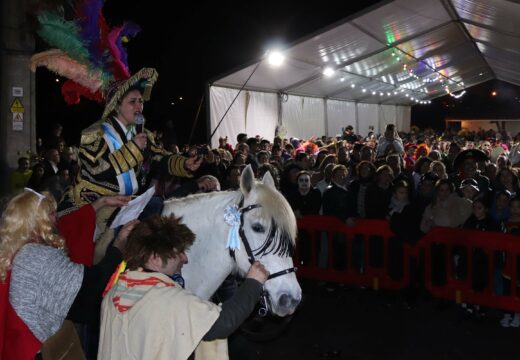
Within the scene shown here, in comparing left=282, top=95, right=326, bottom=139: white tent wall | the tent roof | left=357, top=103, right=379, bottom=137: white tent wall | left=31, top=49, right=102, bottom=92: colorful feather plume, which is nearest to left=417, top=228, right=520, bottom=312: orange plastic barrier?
left=31, top=49, right=102, bottom=92: colorful feather plume

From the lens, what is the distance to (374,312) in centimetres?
679

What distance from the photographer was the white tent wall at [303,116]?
66.6 feet

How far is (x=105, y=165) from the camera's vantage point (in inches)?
142

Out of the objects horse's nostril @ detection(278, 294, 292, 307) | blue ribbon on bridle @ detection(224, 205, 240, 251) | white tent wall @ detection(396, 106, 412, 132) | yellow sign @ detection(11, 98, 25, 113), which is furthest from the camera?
white tent wall @ detection(396, 106, 412, 132)

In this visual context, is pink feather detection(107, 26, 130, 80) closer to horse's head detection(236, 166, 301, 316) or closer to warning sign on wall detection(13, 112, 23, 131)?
horse's head detection(236, 166, 301, 316)

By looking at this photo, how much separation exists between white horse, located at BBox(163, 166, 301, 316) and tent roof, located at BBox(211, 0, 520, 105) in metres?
9.04

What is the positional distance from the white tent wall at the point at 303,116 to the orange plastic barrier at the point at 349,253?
1239 centimetres

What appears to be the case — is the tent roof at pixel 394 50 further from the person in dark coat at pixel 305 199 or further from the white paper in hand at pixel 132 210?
the white paper in hand at pixel 132 210

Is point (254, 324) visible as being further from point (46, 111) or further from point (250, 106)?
point (46, 111)

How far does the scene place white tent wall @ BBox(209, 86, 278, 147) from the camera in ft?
48.6

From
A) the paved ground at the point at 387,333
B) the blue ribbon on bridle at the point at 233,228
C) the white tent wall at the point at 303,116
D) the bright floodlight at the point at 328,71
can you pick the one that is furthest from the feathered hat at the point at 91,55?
the white tent wall at the point at 303,116

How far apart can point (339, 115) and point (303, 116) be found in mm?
5000

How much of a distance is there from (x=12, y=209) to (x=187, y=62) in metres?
35.8

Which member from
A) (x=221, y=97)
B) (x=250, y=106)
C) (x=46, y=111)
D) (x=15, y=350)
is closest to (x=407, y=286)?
(x=15, y=350)
